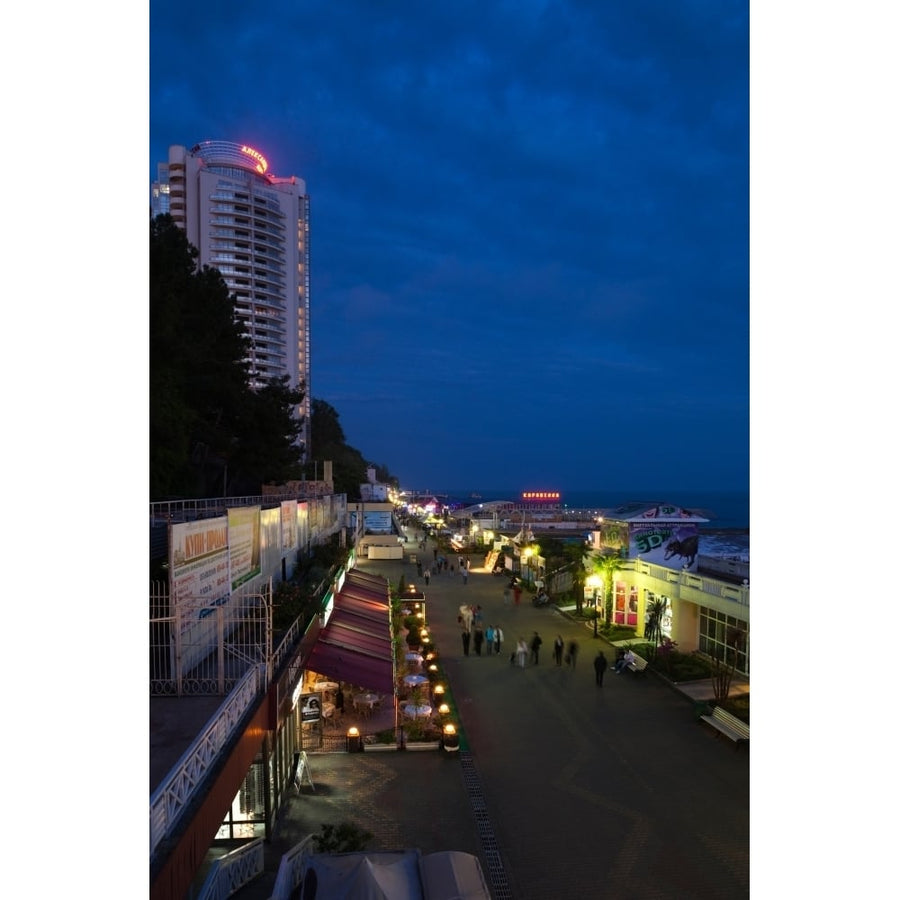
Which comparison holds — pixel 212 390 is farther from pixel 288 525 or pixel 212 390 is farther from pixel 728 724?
pixel 728 724

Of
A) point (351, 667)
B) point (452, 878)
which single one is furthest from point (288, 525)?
point (452, 878)

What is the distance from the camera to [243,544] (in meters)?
10.6

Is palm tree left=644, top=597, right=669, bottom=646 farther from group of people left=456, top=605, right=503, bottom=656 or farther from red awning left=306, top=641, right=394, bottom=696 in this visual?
red awning left=306, top=641, right=394, bottom=696

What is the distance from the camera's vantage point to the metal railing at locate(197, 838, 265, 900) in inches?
254

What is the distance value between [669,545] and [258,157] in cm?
10140

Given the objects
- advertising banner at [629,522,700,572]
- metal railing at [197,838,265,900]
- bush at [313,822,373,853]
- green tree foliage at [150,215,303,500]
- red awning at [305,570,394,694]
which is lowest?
metal railing at [197,838,265,900]

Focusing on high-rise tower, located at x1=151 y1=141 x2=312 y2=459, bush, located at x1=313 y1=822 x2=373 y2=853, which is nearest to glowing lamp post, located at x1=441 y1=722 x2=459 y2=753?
bush, located at x1=313 y1=822 x2=373 y2=853

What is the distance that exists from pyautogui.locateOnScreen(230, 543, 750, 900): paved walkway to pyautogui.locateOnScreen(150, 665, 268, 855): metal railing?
2.48 metres

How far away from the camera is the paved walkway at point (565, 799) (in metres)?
7.84

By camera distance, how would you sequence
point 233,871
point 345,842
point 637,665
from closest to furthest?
point 345,842 < point 233,871 < point 637,665

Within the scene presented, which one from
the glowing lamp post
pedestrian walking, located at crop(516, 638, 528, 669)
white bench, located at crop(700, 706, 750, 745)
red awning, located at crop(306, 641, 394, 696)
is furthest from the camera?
pedestrian walking, located at crop(516, 638, 528, 669)

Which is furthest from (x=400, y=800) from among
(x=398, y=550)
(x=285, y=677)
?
(x=398, y=550)
